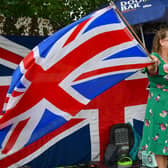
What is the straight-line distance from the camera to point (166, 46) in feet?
10.8

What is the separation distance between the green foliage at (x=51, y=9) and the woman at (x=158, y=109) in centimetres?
217

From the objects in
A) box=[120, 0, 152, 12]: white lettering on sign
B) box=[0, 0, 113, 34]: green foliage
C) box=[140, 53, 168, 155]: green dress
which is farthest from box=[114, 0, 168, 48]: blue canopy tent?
box=[140, 53, 168, 155]: green dress

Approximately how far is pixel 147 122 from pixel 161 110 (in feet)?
0.63

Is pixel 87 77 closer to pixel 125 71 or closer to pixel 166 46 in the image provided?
pixel 125 71

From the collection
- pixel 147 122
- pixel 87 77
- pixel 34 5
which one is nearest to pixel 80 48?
pixel 87 77

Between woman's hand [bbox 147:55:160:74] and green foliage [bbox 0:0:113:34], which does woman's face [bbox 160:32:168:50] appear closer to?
woman's hand [bbox 147:55:160:74]

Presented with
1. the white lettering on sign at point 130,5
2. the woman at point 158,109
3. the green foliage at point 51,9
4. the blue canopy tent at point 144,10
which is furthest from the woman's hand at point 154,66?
the green foliage at point 51,9

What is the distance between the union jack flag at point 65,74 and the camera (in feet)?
10.1

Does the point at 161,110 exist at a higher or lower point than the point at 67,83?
lower

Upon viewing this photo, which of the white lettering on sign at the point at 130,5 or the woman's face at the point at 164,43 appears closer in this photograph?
the woman's face at the point at 164,43

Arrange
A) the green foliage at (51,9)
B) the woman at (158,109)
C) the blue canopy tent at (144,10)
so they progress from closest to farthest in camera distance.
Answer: the woman at (158,109)
the blue canopy tent at (144,10)
the green foliage at (51,9)

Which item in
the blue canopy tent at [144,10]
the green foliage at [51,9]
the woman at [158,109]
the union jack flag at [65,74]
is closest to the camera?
the union jack flag at [65,74]

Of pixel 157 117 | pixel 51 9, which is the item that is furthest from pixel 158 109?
pixel 51 9

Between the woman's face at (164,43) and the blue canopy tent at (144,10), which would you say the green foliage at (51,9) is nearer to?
the blue canopy tent at (144,10)
